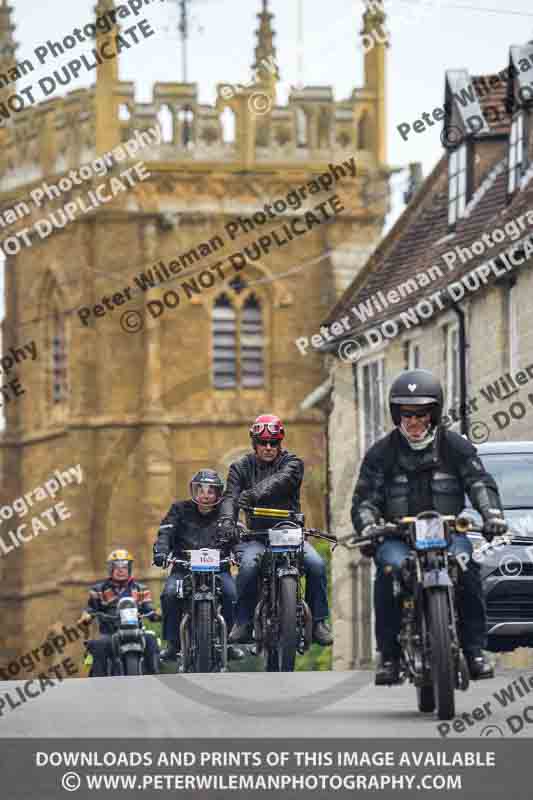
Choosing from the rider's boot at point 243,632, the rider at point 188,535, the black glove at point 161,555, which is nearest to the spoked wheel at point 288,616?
the rider's boot at point 243,632

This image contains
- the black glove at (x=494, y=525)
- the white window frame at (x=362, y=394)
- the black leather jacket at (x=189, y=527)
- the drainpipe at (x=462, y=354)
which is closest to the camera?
the black glove at (x=494, y=525)

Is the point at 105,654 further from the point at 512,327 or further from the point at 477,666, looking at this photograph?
the point at 512,327

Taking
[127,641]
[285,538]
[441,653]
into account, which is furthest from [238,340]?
[441,653]

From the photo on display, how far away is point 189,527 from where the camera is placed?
70.5 feet

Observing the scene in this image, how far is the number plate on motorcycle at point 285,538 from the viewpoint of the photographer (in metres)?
19.7

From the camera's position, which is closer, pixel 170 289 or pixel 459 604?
pixel 459 604

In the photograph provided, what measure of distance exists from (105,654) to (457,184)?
23.1 m

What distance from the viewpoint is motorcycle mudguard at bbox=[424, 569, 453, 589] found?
49.2 ft

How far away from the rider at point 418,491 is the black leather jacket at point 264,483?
4144 millimetres

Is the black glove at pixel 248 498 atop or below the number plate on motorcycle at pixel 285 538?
atop

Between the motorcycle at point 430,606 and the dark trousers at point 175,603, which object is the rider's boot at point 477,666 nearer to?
the motorcycle at point 430,606

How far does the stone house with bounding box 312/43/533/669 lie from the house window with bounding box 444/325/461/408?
3 cm

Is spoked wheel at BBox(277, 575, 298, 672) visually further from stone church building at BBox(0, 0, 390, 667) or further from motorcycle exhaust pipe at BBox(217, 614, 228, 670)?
stone church building at BBox(0, 0, 390, 667)
